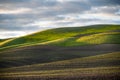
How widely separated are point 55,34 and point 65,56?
506 centimetres

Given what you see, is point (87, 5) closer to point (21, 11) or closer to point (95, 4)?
point (95, 4)

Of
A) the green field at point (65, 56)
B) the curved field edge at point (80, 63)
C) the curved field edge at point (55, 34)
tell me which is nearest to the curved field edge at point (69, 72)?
the green field at point (65, 56)

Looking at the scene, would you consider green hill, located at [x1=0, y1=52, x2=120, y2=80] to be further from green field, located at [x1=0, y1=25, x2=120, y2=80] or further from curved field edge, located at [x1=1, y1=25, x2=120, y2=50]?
curved field edge, located at [x1=1, y1=25, x2=120, y2=50]

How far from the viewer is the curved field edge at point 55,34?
21.1 m

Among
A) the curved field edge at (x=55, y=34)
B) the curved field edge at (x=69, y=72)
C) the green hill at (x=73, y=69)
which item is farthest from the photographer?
the curved field edge at (x=55, y=34)

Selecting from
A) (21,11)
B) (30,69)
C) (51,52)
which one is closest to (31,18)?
(21,11)

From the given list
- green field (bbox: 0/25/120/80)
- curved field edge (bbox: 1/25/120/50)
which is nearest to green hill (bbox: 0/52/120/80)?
green field (bbox: 0/25/120/80)

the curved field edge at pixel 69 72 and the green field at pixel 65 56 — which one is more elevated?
the green field at pixel 65 56

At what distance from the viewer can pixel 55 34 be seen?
884 inches

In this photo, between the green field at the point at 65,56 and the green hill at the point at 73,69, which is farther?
the green field at the point at 65,56

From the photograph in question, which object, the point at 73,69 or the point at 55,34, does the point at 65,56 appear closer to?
the point at 73,69

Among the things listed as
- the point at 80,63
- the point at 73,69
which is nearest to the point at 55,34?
the point at 80,63

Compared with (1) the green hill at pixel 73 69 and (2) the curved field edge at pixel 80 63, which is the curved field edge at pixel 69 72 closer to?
(1) the green hill at pixel 73 69

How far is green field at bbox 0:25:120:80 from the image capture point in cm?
1504
